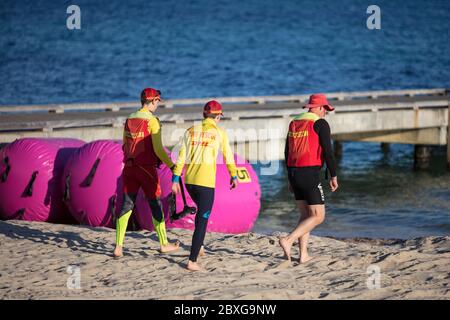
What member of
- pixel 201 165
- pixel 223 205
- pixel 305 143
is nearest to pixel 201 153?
pixel 201 165

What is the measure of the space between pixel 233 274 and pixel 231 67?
9167cm

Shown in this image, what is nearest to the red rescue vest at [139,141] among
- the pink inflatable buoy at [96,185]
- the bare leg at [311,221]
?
the bare leg at [311,221]

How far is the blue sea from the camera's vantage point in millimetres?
23031

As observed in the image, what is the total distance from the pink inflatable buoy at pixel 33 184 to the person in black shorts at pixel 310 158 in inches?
219

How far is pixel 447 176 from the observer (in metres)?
27.5

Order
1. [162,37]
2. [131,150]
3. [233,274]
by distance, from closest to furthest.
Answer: [233,274]
[131,150]
[162,37]

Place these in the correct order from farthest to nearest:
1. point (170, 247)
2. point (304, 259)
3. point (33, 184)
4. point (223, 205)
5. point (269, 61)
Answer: point (269, 61), point (33, 184), point (223, 205), point (170, 247), point (304, 259)

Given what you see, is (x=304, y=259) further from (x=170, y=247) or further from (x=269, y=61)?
(x=269, y=61)

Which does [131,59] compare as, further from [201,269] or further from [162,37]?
[201,269]

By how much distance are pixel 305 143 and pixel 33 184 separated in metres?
5.97

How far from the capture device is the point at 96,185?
565 inches

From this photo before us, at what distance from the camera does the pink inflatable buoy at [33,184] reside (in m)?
15.1

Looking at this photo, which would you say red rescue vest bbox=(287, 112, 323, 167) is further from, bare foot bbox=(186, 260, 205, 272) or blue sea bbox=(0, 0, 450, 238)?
blue sea bbox=(0, 0, 450, 238)
